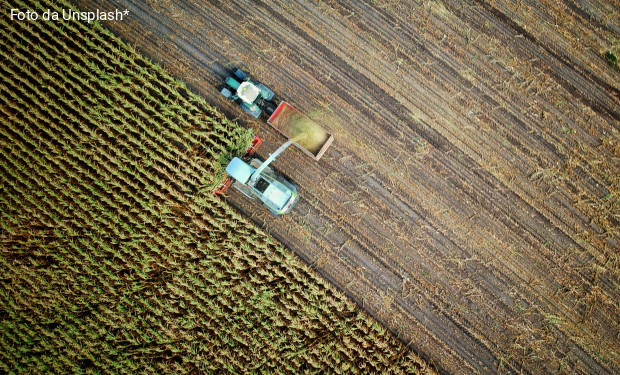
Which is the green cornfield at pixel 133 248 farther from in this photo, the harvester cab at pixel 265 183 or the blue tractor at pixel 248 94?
the harvester cab at pixel 265 183

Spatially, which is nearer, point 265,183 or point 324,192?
point 265,183

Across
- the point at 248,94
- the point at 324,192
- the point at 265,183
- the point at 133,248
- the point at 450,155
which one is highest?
the point at 450,155

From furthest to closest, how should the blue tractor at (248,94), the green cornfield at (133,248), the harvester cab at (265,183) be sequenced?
the green cornfield at (133,248) < the blue tractor at (248,94) < the harvester cab at (265,183)

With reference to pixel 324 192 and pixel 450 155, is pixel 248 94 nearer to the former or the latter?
pixel 324 192

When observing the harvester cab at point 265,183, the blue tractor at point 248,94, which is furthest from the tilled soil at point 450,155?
the harvester cab at point 265,183

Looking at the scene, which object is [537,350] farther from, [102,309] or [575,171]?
[102,309]

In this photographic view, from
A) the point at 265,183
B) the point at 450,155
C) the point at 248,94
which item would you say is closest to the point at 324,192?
the point at 265,183
